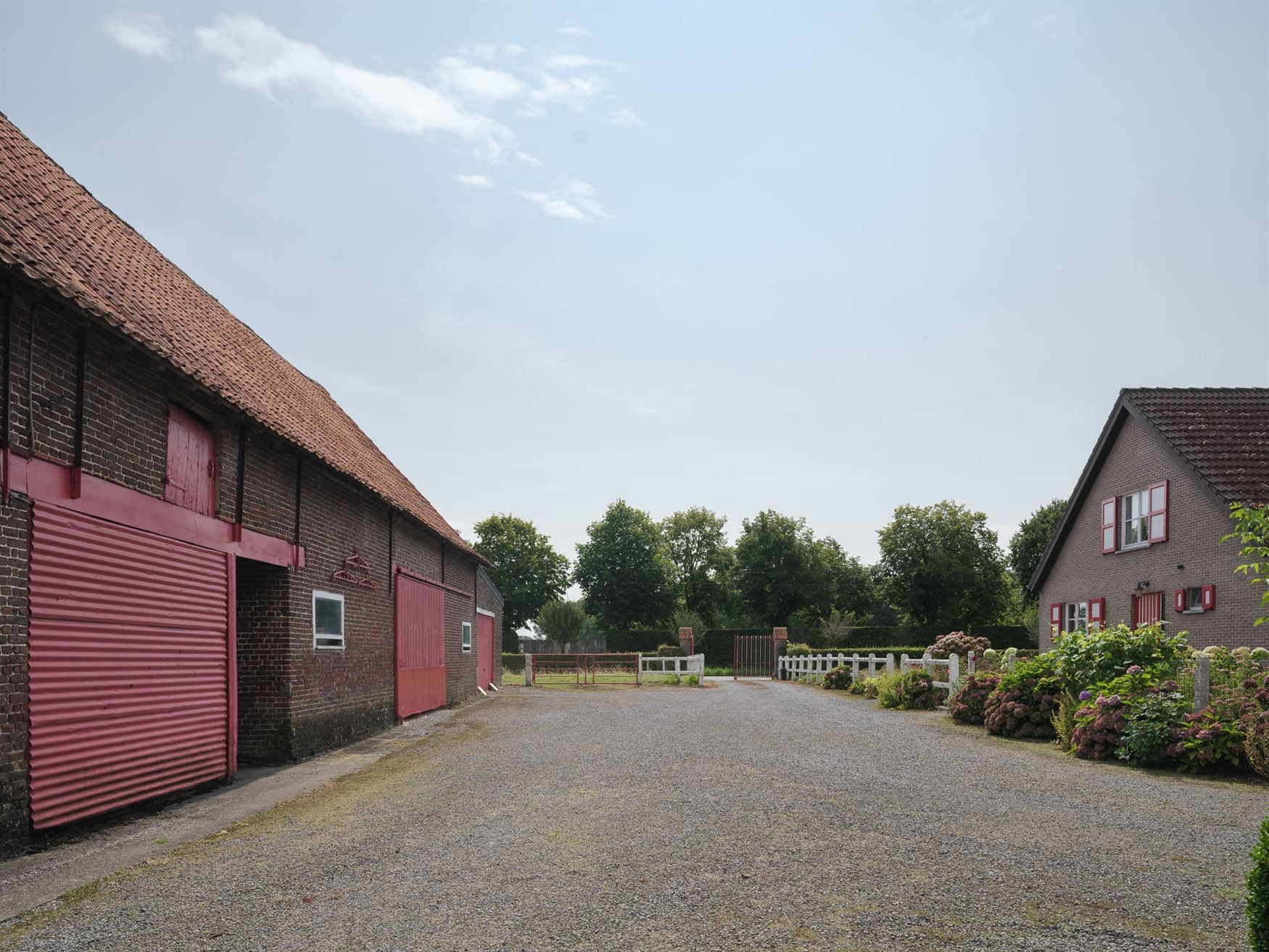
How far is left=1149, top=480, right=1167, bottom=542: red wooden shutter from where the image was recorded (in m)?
21.7

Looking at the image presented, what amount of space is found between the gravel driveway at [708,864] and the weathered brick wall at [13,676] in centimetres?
120

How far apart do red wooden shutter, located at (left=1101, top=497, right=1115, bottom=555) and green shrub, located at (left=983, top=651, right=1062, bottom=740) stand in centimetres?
1026

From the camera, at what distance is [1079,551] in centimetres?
2669

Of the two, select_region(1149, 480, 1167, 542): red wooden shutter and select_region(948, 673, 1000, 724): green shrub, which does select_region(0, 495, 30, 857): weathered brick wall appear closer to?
select_region(948, 673, 1000, 724): green shrub

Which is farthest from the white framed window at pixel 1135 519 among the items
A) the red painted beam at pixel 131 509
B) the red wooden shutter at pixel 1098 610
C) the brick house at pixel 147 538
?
the red painted beam at pixel 131 509

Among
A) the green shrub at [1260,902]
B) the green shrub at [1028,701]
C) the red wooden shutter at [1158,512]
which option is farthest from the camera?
the red wooden shutter at [1158,512]

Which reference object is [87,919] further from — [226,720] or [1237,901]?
[1237,901]

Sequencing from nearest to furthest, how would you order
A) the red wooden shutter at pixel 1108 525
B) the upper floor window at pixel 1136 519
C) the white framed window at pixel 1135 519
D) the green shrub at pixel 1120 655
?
the green shrub at pixel 1120 655 < the upper floor window at pixel 1136 519 < the white framed window at pixel 1135 519 < the red wooden shutter at pixel 1108 525

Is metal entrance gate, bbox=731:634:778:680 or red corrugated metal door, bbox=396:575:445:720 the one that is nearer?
red corrugated metal door, bbox=396:575:445:720

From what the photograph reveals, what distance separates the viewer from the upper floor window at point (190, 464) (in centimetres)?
988

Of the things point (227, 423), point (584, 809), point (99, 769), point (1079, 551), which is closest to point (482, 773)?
point (584, 809)

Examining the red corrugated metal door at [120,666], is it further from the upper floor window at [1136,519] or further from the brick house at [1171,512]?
the upper floor window at [1136,519]

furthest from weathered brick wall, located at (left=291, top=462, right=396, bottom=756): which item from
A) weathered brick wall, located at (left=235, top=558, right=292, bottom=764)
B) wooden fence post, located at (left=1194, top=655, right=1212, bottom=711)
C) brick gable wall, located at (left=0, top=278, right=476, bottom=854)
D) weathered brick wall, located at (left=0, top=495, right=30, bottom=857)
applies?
wooden fence post, located at (left=1194, top=655, right=1212, bottom=711)

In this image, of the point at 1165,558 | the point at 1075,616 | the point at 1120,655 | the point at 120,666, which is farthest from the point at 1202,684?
the point at 1075,616
